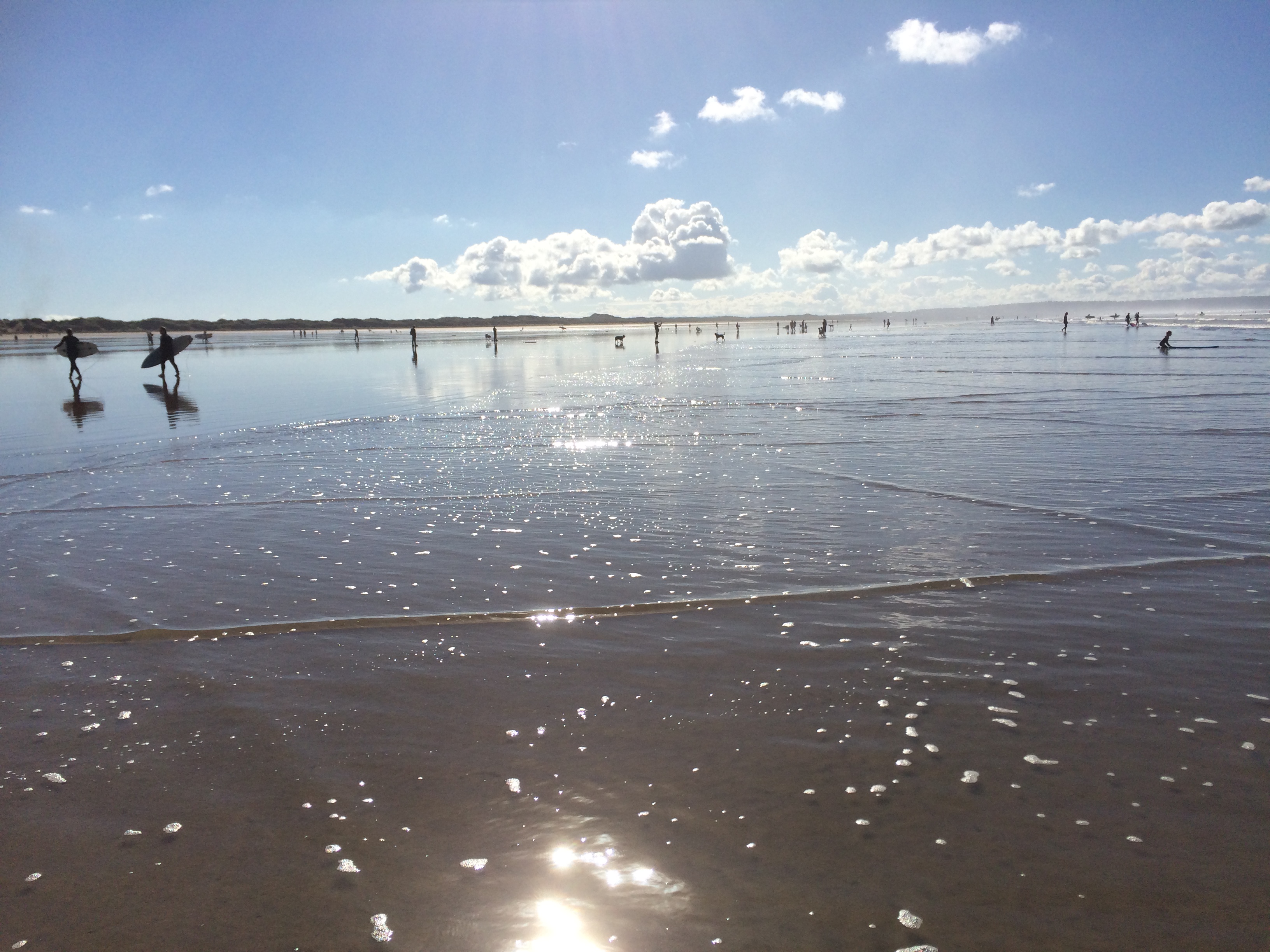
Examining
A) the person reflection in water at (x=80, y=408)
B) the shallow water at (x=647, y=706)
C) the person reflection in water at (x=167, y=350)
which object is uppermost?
the person reflection in water at (x=167, y=350)

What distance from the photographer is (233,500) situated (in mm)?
12266

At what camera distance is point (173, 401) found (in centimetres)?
2981

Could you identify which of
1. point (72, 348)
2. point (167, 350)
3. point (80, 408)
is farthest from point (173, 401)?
point (72, 348)

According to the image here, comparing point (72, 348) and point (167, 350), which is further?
point (167, 350)

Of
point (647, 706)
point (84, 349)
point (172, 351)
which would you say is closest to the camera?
point (647, 706)

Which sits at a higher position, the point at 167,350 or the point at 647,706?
the point at 167,350

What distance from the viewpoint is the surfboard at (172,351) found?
3844 centimetres

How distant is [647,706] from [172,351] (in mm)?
41855

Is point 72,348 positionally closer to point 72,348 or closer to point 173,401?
point 72,348

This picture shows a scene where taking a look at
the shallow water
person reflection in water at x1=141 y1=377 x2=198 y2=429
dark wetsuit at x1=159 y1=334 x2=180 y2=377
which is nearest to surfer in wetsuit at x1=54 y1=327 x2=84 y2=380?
person reflection in water at x1=141 y1=377 x2=198 y2=429

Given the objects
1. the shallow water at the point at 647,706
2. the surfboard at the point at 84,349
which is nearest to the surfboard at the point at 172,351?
the surfboard at the point at 84,349

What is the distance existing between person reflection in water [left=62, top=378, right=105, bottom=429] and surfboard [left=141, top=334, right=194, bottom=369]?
6034 millimetres

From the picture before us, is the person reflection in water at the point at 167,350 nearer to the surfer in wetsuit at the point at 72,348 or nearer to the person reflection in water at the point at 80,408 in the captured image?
the surfer in wetsuit at the point at 72,348

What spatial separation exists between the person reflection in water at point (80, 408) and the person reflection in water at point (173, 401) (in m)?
2.10
